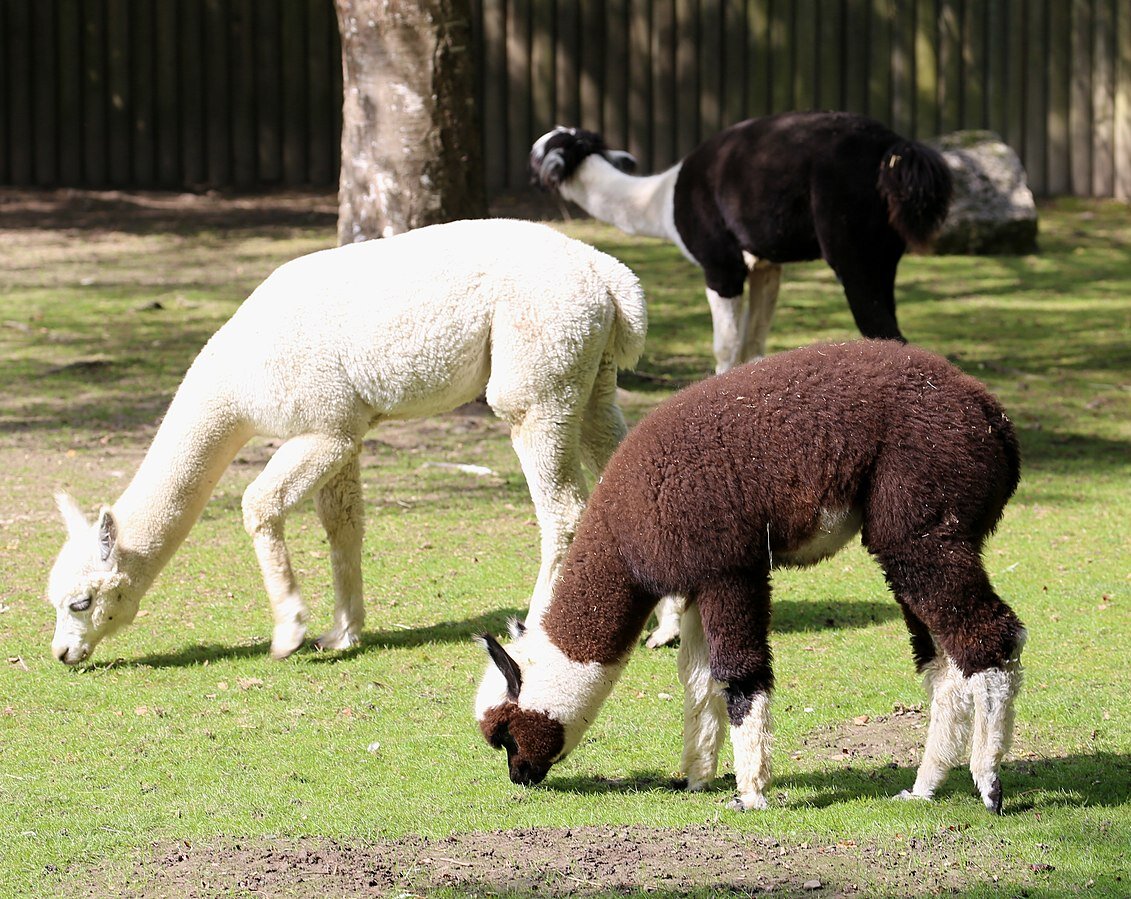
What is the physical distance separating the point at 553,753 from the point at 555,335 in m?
2.07

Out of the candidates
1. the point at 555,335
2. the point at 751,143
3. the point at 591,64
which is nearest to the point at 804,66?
the point at 591,64

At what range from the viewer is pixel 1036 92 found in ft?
61.6

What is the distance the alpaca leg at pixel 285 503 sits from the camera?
254 inches

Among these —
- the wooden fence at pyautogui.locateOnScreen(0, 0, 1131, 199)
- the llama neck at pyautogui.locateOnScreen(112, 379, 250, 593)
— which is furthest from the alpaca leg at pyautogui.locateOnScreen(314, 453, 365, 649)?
the wooden fence at pyautogui.locateOnScreen(0, 0, 1131, 199)

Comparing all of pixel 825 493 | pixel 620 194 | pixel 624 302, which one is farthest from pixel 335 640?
pixel 620 194

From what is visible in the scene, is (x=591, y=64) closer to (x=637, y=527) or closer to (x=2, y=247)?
(x=2, y=247)

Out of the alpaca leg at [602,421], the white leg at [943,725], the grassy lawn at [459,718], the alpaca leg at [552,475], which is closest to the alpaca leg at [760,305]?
the grassy lawn at [459,718]

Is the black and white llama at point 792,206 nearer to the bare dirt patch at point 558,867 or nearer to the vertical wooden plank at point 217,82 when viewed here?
the bare dirt patch at point 558,867

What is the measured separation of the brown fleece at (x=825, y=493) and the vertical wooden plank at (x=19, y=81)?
52.3 ft

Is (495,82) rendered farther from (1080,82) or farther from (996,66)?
(1080,82)

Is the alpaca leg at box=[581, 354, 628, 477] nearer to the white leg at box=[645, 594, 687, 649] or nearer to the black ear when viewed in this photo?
the white leg at box=[645, 594, 687, 649]

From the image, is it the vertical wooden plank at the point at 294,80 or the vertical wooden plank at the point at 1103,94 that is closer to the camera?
the vertical wooden plank at the point at 1103,94

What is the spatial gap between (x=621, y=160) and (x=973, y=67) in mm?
8580

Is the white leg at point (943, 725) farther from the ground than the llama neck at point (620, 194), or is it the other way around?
the llama neck at point (620, 194)
